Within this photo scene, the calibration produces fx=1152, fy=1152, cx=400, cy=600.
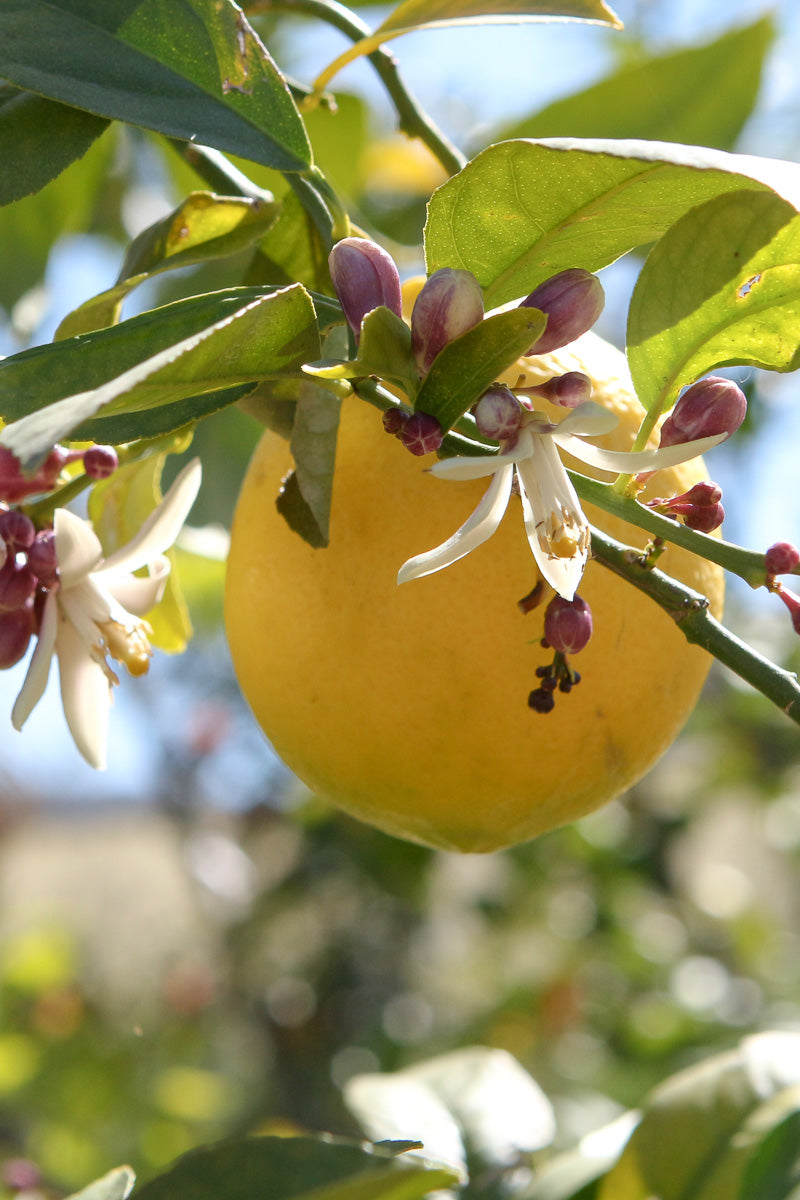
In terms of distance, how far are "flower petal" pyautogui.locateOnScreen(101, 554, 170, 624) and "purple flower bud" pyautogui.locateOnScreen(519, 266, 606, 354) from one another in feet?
0.90

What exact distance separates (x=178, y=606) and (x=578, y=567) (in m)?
0.38

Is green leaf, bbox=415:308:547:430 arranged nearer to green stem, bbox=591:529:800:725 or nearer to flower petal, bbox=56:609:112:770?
green stem, bbox=591:529:800:725

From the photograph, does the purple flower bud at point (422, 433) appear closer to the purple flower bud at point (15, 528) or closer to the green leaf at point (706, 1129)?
the purple flower bud at point (15, 528)

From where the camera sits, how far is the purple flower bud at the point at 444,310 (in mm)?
418

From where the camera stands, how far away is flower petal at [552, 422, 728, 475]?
17.7 inches

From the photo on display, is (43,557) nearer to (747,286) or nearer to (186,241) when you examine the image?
(186,241)

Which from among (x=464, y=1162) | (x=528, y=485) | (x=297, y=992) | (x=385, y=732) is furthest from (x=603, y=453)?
(x=297, y=992)

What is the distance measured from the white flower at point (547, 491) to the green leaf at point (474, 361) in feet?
0.08

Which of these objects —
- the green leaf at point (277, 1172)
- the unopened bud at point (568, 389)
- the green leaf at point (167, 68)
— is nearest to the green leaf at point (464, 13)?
the green leaf at point (167, 68)

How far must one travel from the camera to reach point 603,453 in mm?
460

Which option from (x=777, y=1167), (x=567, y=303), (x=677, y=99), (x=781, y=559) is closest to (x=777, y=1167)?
(x=777, y=1167)

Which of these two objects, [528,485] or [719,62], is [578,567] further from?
[719,62]

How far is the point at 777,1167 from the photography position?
0.70 metres

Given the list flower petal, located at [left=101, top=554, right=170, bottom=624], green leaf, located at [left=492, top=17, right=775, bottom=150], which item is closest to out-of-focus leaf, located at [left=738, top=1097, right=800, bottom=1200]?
flower petal, located at [left=101, top=554, right=170, bottom=624]
